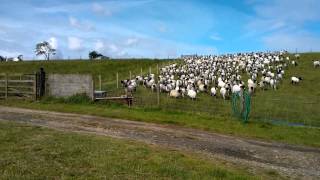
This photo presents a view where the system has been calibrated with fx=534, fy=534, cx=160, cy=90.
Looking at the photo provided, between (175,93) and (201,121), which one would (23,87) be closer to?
(175,93)

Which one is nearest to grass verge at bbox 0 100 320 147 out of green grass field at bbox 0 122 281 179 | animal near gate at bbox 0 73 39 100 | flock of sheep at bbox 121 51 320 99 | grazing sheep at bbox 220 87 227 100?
animal near gate at bbox 0 73 39 100

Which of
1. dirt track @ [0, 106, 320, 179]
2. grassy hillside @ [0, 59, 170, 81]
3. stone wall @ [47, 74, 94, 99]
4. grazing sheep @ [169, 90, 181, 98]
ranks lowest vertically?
dirt track @ [0, 106, 320, 179]

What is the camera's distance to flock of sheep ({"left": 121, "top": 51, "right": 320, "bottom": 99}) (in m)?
Answer: 45.6

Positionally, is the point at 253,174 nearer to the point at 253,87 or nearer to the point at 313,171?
the point at 313,171

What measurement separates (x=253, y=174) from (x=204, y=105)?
1807cm

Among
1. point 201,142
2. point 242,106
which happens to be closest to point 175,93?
point 242,106

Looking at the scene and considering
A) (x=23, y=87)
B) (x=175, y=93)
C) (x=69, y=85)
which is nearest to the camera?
(x=69, y=85)

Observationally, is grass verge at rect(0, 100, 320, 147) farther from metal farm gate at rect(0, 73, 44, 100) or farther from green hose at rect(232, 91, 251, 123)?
metal farm gate at rect(0, 73, 44, 100)

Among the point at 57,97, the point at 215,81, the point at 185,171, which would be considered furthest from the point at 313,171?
the point at 215,81

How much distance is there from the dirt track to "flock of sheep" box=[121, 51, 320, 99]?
15.0 meters

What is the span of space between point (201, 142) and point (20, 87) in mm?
21755

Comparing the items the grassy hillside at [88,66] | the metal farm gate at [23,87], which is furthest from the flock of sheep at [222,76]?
the grassy hillside at [88,66]

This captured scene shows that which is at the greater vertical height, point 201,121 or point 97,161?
point 201,121

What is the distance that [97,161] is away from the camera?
46.2ft
